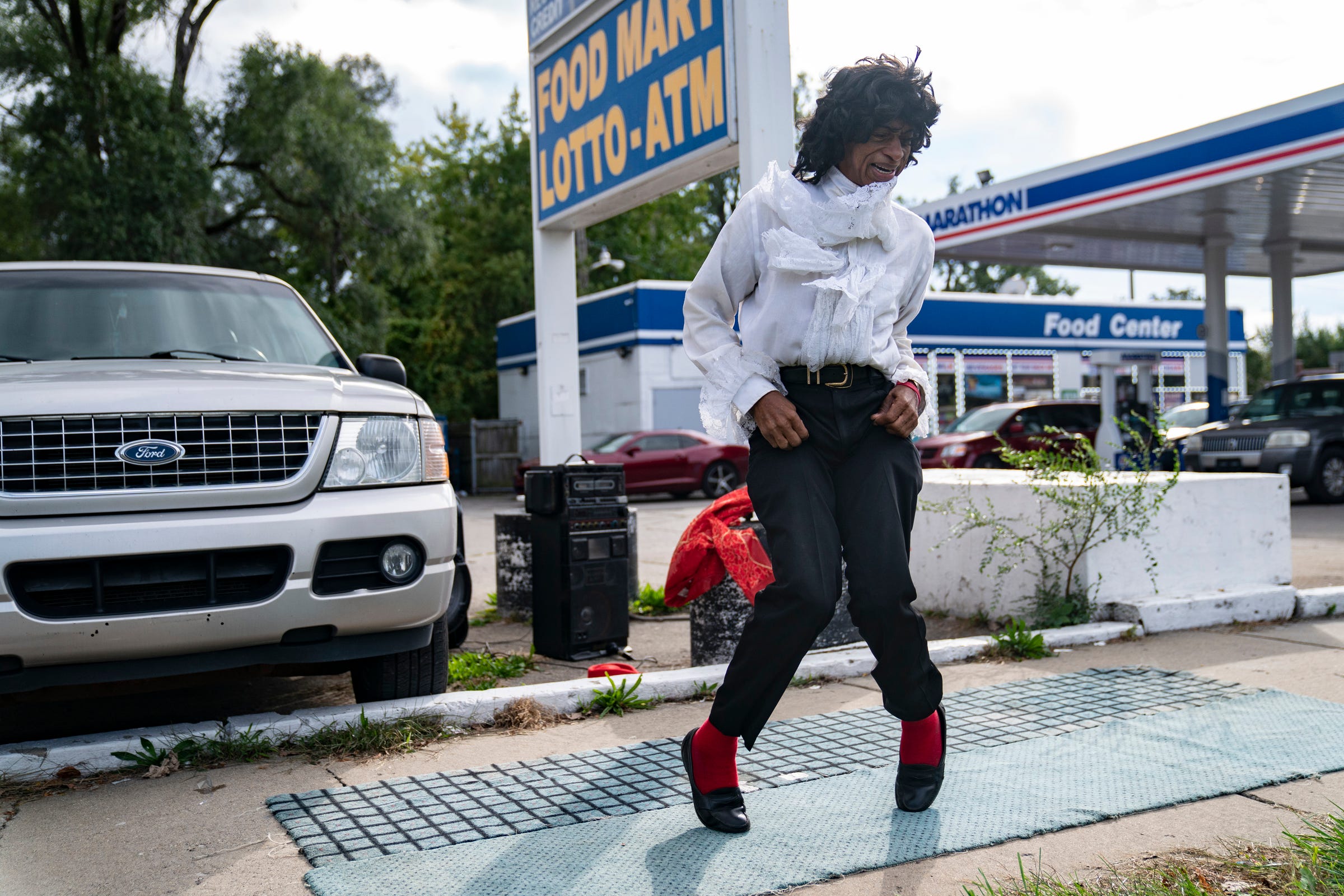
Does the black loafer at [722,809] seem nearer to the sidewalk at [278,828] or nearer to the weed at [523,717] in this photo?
the sidewalk at [278,828]

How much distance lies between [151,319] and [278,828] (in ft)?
7.97

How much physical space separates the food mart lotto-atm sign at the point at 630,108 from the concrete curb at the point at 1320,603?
3.80 metres

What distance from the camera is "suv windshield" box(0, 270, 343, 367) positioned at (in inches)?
165

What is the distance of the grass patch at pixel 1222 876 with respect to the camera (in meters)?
2.23

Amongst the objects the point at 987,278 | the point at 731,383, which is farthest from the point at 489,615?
the point at 987,278

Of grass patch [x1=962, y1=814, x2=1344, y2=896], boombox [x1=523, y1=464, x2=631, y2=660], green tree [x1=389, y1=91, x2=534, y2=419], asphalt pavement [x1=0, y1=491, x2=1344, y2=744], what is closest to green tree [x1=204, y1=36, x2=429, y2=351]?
green tree [x1=389, y1=91, x2=534, y2=419]

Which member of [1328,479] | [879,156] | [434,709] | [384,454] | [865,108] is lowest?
[434,709]

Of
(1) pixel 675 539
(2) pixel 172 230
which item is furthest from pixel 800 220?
(2) pixel 172 230

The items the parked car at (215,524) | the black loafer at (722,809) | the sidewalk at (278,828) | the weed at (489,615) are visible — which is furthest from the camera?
the weed at (489,615)

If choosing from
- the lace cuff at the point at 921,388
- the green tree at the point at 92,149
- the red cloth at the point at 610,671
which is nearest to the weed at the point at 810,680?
the red cloth at the point at 610,671

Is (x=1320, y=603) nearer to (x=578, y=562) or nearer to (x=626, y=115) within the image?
(x=578, y=562)

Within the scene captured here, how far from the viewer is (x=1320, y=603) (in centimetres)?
568

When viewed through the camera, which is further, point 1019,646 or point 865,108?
point 1019,646

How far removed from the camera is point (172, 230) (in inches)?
713
